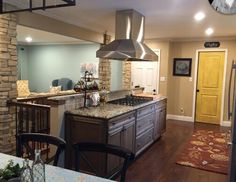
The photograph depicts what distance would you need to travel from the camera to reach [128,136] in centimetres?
345

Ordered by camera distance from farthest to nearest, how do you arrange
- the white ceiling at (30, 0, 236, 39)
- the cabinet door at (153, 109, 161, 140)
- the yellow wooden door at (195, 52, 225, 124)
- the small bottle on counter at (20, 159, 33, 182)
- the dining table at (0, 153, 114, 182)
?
the yellow wooden door at (195, 52, 225, 124), the cabinet door at (153, 109, 161, 140), the white ceiling at (30, 0, 236, 39), the dining table at (0, 153, 114, 182), the small bottle on counter at (20, 159, 33, 182)

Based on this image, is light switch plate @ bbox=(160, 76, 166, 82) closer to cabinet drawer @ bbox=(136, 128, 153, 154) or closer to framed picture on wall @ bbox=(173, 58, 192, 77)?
framed picture on wall @ bbox=(173, 58, 192, 77)

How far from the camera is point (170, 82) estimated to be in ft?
23.5

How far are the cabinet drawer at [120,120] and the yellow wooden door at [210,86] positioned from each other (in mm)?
3928

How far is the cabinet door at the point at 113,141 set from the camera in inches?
116

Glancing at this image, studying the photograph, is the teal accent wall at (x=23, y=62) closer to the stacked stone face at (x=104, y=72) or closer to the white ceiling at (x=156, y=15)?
the stacked stone face at (x=104, y=72)

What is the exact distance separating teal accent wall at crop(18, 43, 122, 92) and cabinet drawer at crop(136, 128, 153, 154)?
4127mm

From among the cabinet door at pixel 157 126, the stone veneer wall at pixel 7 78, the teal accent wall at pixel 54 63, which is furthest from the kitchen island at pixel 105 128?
the teal accent wall at pixel 54 63

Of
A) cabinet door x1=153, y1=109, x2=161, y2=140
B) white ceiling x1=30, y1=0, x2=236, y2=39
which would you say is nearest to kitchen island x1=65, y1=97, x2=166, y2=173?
cabinet door x1=153, y1=109, x2=161, y2=140

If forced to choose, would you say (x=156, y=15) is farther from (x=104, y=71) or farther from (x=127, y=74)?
(x=127, y=74)

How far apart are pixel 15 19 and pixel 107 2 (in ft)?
5.04

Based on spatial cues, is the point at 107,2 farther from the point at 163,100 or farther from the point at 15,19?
the point at 163,100

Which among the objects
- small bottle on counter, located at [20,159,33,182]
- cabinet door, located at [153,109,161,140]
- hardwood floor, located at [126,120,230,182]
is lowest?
hardwood floor, located at [126,120,230,182]

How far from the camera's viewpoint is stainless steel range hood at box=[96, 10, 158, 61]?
12.3 feet
